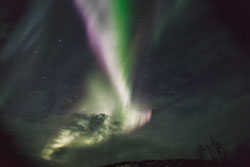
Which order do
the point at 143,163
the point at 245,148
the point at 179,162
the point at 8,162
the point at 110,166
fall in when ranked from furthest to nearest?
1. the point at 8,162
2. the point at 245,148
3. the point at 110,166
4. the point at 143,163
5. the point at 179,162

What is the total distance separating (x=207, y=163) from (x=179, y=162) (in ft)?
3.06

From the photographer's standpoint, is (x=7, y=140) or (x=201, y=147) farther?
(x=7, y=140)

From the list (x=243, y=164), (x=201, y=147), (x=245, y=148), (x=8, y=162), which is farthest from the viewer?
(x=8, y=162)

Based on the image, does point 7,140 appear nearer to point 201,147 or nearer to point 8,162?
point 8,162

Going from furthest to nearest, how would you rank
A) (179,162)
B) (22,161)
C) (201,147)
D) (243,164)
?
(22,161)
(201,147)
(179,162)
(243,164)

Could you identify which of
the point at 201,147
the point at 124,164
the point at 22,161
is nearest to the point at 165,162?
the point at 124,164

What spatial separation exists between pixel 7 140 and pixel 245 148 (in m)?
137

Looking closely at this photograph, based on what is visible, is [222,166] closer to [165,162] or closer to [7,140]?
[165,162]

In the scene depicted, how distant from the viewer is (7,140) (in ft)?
394

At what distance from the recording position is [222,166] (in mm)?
5648

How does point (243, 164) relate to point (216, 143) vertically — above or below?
below

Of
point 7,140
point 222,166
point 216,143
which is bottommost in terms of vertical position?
point 222,166

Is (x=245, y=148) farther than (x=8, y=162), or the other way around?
(x=8, y=162)

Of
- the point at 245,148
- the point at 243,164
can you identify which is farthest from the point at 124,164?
the point at 245,148
